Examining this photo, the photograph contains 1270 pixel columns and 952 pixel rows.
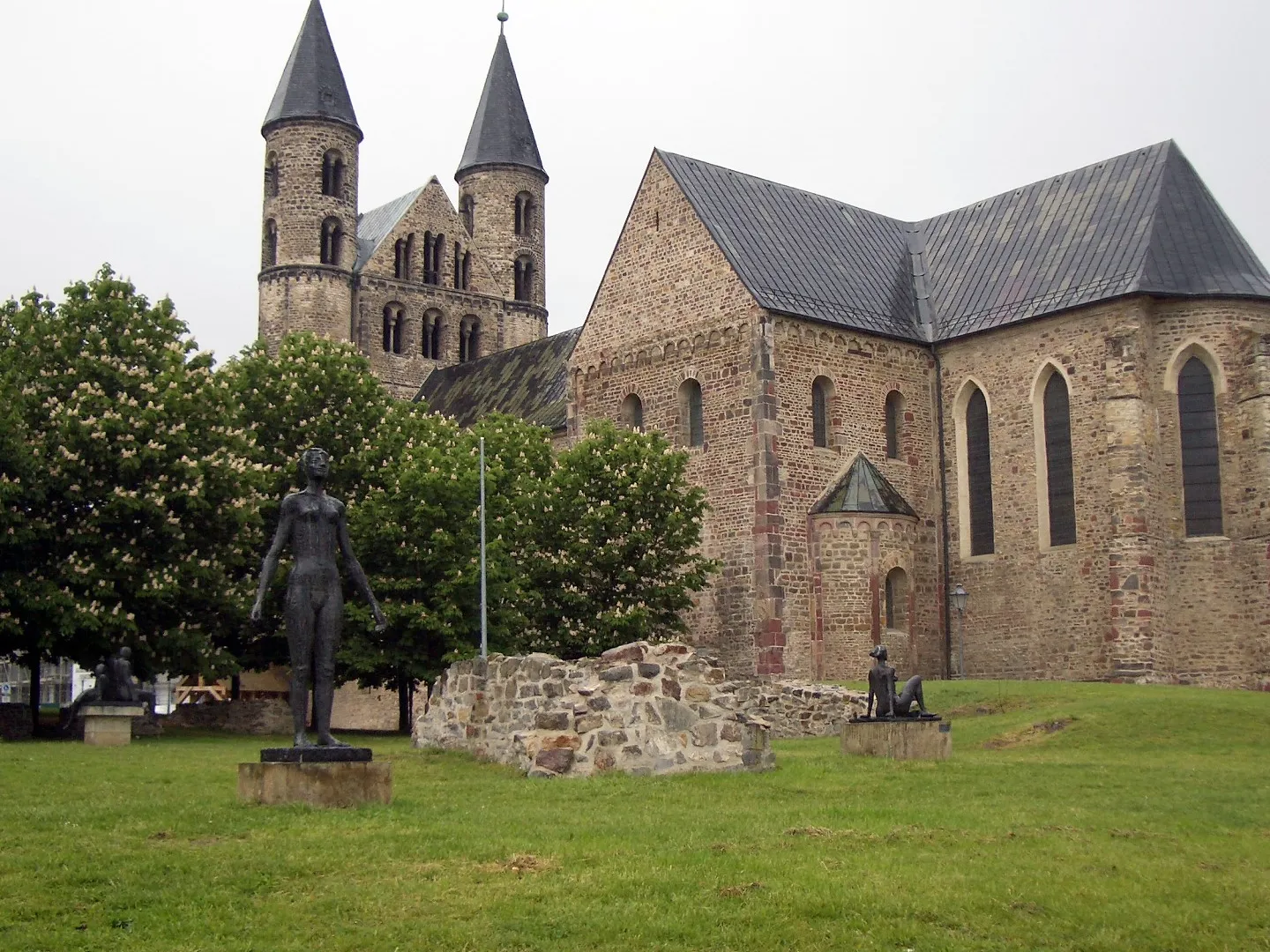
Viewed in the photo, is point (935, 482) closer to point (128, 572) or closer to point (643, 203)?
point (643, 203)

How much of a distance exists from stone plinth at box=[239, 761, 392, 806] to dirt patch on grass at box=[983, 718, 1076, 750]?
14785 mm

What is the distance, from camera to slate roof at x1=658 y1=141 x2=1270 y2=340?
39469mm

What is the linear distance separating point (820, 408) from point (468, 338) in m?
36.6

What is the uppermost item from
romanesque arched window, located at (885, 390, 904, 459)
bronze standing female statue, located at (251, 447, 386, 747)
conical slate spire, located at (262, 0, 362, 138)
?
conical slate spire, located at (262, 0, 362, 138)

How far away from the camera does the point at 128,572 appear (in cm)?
3064

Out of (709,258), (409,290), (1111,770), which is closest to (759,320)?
(709,258)

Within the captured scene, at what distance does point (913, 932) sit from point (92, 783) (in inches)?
431

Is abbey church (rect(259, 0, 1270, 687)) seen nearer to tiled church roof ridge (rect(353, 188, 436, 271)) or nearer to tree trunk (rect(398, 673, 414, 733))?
tree trunk (rect(398, 673, 414, 733))

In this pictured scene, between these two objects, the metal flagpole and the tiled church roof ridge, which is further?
the tiled church roof ridge

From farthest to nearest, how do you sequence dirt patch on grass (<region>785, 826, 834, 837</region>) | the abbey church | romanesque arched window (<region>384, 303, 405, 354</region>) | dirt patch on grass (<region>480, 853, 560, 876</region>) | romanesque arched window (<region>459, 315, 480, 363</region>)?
romanesque arched window (<region>459, 315, 480, 363</region>)
romanesque arched window (<region>384, 303, 405, 354</region>)
the abbey church
dirt patch on grass (<region>785, 826, 834, 837</region>)
dirt patch on grass (<region>480, 853, 560, 876</region>)

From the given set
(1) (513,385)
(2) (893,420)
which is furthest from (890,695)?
(1) (513,385)

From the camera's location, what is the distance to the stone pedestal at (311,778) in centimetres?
1433

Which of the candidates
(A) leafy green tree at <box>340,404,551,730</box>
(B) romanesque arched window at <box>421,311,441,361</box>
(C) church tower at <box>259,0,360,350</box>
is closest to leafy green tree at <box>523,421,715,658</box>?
(A) leafy green tree at <box>340,404,551,730</box>

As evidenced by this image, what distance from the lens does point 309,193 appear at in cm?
6819
